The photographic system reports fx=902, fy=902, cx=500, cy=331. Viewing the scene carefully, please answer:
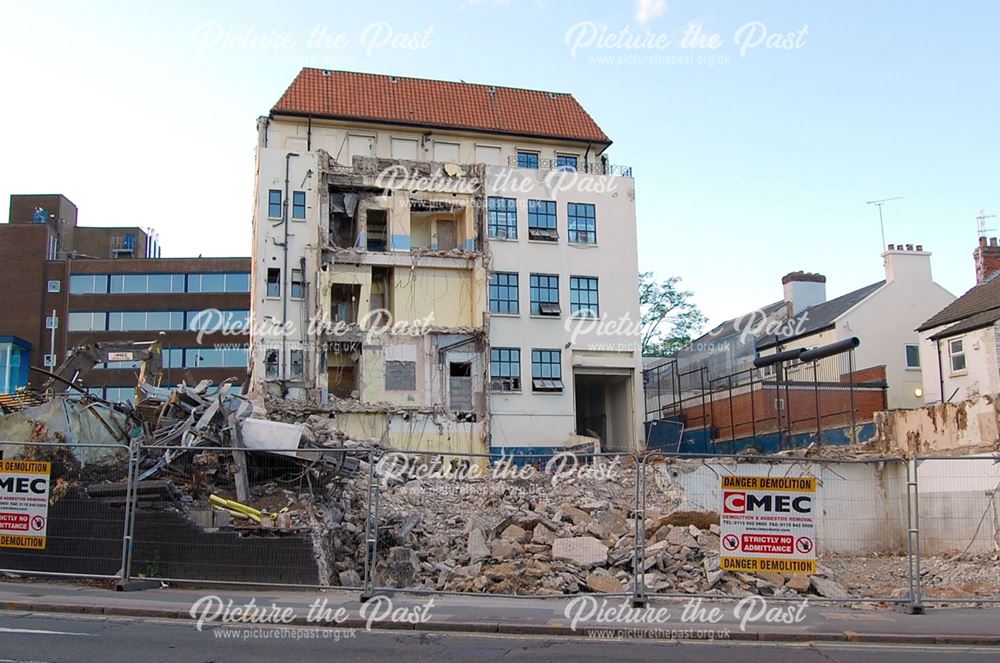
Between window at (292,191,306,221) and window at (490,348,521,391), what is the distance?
10993 mm

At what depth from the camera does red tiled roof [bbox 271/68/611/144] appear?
1853 inches

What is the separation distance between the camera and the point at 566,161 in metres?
49.6

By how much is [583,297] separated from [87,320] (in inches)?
1864

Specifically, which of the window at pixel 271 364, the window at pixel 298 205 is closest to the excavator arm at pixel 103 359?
the window at pixel 271 364

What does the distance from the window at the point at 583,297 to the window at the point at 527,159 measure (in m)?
7.70

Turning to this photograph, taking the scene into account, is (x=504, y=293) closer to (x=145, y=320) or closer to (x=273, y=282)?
(x=273, y=282)

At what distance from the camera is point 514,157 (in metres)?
48.8

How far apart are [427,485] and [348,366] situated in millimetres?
16102

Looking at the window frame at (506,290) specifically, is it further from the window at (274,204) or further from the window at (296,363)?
the window at (274,204)

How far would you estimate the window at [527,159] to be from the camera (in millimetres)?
49125

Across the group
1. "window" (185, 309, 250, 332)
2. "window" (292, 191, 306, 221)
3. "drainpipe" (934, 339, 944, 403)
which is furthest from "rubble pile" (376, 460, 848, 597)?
"window" (185, 309, 250, 332)

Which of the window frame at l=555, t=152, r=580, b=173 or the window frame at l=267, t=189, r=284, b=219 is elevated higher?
the window frame at l=555, t=152, r=580, b=173

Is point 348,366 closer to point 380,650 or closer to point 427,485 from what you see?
point 427,485

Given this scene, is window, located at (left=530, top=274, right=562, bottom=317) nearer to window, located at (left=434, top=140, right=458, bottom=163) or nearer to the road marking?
window, located at (left=434, top=140, right=458, bottom=163)
